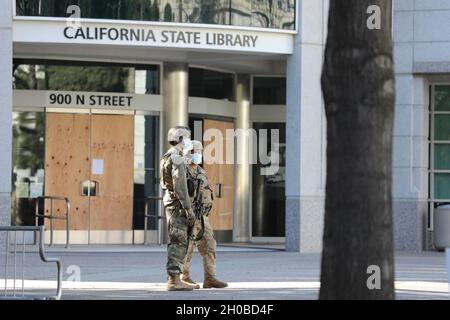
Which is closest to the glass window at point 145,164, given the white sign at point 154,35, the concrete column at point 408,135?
the white sign at point 154,35

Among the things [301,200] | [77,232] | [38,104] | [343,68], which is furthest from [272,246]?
[343,68]

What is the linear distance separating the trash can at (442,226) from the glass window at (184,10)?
504 cm

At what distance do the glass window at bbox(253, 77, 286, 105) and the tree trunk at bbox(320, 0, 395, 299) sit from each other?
62.1 feet

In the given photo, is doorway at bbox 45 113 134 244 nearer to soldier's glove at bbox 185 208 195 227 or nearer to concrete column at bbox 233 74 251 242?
concrete column at bbox 233 74 251 242

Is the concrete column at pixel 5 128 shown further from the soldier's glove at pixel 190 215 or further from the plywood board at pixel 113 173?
the soldier's glove at pixel 190 215

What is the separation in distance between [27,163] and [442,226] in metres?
8.84

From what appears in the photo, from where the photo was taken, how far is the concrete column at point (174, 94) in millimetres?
25531

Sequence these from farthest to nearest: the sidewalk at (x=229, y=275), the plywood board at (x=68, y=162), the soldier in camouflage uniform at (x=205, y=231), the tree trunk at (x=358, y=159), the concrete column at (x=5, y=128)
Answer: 1. the plywood board at (x=68, y=162)
2. the concrete column at (x=5, y=128)
3. the soldier in camouflage uniform at (x=205, y=231)
4. the sidewalk at (x=229, y=275)
5. the tree trunk at (x=358, y=159)

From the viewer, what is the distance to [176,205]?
1458 cm

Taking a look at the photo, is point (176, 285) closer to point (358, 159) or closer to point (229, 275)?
point (229, 275)

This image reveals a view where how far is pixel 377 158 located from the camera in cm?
838

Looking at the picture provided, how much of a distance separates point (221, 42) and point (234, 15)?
60cm

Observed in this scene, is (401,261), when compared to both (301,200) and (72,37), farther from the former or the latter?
(72,37)

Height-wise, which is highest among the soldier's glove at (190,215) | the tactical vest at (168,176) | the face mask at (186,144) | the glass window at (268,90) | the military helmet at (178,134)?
the glass window at (268,90)
